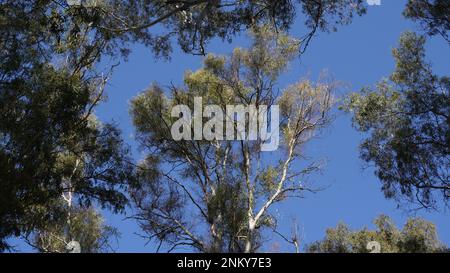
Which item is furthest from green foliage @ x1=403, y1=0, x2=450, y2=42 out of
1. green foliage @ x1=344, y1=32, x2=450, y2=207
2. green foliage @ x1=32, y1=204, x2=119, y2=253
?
green foliage @ x1=32, y1=204, x2=119, y2=253

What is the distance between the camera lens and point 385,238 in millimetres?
16859

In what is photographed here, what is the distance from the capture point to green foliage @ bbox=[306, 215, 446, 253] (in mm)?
16234

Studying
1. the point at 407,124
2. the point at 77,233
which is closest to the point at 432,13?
the point at 407,124

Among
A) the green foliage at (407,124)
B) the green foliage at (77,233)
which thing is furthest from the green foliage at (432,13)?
the green foliage at (77,233)

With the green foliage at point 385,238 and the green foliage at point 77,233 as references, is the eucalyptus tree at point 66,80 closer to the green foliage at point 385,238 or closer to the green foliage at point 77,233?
the green foliage at point 77,233

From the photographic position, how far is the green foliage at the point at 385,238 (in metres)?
16.2

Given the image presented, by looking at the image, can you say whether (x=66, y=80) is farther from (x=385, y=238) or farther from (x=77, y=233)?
(x=385, y=238)

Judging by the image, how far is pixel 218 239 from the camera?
1312cm

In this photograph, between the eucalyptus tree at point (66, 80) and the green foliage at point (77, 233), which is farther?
the green foliage at point (77, 233)

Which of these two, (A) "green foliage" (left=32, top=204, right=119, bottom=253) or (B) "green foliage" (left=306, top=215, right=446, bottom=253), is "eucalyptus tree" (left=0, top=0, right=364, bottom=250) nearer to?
(A) "green foliage" (left=32, top=204, right=119, bottom=253)

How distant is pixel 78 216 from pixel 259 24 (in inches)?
257
